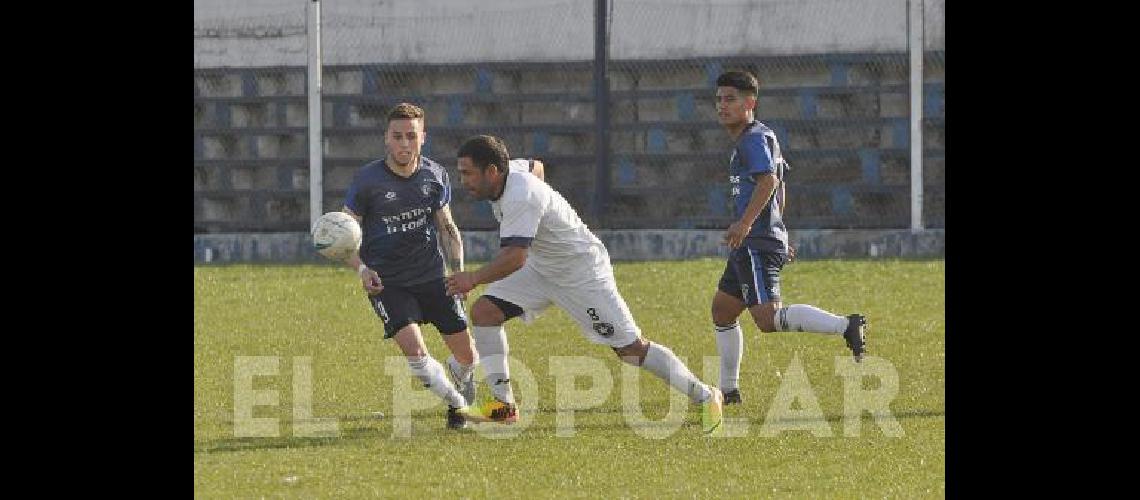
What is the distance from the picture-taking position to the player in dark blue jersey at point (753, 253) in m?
10.6

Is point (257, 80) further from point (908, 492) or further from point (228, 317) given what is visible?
point (908, 492)

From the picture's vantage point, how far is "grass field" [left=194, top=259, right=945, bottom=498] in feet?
27.1

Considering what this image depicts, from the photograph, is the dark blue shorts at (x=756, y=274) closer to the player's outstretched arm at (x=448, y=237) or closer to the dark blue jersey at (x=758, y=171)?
the dark blue jersey at (x=758, y=171)

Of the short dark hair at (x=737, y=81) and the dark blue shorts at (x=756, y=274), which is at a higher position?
the short dark hair at (x=737, y=81)

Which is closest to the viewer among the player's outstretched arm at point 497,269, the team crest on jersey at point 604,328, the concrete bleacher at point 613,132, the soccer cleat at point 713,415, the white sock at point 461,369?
the player's outstretched arm at point 497,269

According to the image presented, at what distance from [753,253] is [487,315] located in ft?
5.78

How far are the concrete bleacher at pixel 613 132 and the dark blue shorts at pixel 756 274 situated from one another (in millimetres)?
9806

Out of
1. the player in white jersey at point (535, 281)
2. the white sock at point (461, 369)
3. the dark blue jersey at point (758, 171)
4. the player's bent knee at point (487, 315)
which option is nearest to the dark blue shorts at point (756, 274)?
the dark blue jersey at point (758, 171)

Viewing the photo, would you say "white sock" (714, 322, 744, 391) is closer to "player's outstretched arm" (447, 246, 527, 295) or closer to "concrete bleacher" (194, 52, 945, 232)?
"player's outstretched arm" (447, 246, 527, 295)

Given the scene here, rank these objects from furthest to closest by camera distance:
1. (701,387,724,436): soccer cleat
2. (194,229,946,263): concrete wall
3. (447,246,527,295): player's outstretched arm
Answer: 1. (194,229,946,263): concrete wall
2. (701,387,724,436): soccer cleat
3. (447,246,527,295): player's outstretched arm

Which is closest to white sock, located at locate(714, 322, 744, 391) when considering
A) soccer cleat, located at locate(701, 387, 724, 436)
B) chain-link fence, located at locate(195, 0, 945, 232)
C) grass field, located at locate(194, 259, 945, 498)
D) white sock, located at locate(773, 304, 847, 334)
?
grass field, located at locate(194, 259, 945, 498)

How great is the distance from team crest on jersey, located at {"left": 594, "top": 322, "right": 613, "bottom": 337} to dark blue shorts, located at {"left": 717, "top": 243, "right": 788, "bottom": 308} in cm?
137

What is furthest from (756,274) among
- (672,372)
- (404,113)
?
(404,113)

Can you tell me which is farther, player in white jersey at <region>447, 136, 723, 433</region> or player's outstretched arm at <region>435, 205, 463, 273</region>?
player's outstretched arm at <region>435, 205, 463, 273</region>
